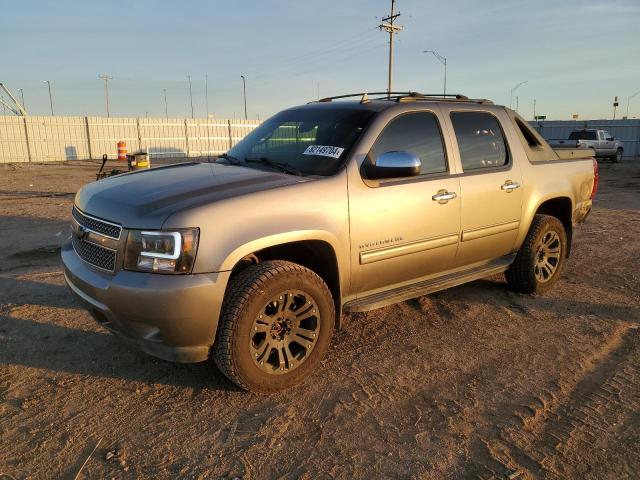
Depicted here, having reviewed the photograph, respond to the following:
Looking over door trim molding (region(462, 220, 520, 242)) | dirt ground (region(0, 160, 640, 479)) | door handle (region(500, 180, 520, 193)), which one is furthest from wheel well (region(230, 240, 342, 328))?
door handle (region(500, 180, 520, 193))

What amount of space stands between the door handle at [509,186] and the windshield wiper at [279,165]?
6.37ft

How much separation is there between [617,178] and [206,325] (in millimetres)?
20448

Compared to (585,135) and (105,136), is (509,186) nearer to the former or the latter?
(585,135)

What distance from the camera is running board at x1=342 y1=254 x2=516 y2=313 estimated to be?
11.7ft

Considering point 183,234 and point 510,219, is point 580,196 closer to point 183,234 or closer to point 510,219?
point 510,219

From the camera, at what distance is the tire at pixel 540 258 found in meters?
4.76

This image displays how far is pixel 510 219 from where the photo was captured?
4.44m

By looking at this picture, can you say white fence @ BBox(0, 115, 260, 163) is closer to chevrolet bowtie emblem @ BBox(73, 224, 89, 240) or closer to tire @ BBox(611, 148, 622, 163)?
tire @ BBox(611, 148, 622, 163)

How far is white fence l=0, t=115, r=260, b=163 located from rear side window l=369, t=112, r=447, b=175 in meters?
27.2

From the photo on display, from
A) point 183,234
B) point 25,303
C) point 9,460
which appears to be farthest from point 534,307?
point 25,303

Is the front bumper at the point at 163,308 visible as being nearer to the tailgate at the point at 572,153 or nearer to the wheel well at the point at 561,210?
the wheel well at the point at 561,210

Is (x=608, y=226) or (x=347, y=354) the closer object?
(x=347, y=354)

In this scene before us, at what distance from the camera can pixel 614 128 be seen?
3259cm

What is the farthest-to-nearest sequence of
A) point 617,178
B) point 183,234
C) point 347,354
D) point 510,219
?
point 617,178
point 510,219
point 347,354
point 183,234
